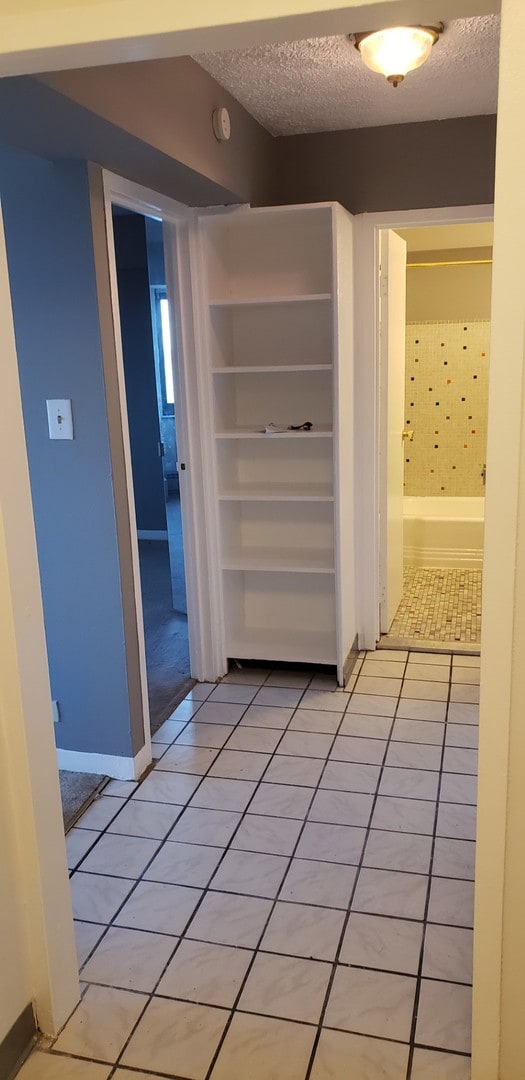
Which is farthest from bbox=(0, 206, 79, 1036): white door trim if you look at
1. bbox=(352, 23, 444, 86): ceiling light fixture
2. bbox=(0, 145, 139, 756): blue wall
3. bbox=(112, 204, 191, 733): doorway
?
bbox=(112, 204, 191, 733): doorway

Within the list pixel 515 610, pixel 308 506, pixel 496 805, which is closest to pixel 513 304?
pixel 515 610

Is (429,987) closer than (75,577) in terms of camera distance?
Yes

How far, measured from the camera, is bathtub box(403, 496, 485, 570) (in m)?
5.15

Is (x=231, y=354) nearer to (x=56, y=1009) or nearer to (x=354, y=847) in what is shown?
(x=354, y=847)

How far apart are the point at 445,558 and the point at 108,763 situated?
9.85 ft

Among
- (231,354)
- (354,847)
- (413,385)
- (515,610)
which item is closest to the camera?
(515,610)

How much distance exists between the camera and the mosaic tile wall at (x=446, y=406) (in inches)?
220

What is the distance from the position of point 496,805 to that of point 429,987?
76cm

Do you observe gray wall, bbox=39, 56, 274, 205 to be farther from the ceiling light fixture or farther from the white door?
the white door

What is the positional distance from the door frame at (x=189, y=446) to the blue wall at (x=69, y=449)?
0.47 ft

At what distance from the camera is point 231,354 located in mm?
3562

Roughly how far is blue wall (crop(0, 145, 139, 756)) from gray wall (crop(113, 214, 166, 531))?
359cm

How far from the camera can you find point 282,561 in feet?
11.7

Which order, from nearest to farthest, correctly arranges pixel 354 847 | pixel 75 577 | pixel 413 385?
A: 1. pixel 354 847
2. pixel 75 577
3. pixel 413 385
